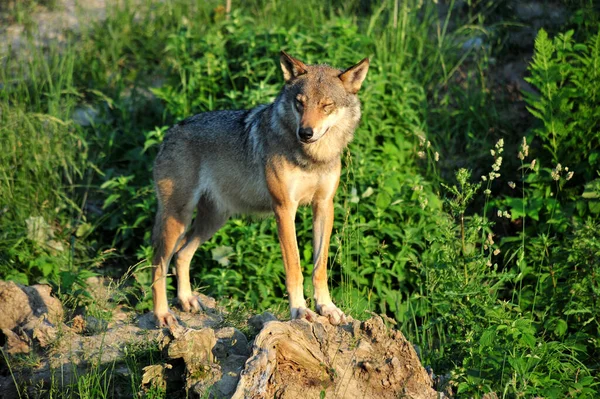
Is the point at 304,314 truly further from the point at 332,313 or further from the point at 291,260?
the point at 291,260

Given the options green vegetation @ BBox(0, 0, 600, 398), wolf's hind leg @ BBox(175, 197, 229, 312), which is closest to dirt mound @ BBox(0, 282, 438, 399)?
green vegetation @ BBox(0, 0, 600, 398)

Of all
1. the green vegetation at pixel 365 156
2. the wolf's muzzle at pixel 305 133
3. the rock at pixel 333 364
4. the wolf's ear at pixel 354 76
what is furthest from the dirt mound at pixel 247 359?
the wolf's ear at pixel 354 76

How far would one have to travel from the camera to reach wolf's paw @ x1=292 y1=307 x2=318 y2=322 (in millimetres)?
5168

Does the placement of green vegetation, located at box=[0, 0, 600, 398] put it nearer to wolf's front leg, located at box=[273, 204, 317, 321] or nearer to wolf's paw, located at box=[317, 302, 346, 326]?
wolf's paw, located at box=[317, 302, 346, 326]

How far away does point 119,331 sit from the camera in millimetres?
5473

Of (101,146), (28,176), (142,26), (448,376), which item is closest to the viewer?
(448,376)

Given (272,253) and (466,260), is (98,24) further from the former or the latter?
(466,260)

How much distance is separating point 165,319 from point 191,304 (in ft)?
1.43

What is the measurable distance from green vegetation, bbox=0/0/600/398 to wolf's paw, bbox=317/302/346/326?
0.96ft

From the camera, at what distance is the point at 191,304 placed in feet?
21.0

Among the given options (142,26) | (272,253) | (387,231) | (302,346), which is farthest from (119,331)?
(142,26)

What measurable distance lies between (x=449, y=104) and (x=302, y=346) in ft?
17.3

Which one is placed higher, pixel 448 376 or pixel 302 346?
pixel 302 346

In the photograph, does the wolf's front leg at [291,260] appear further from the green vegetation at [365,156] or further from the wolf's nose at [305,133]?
the wolf's nose at [305,133]
